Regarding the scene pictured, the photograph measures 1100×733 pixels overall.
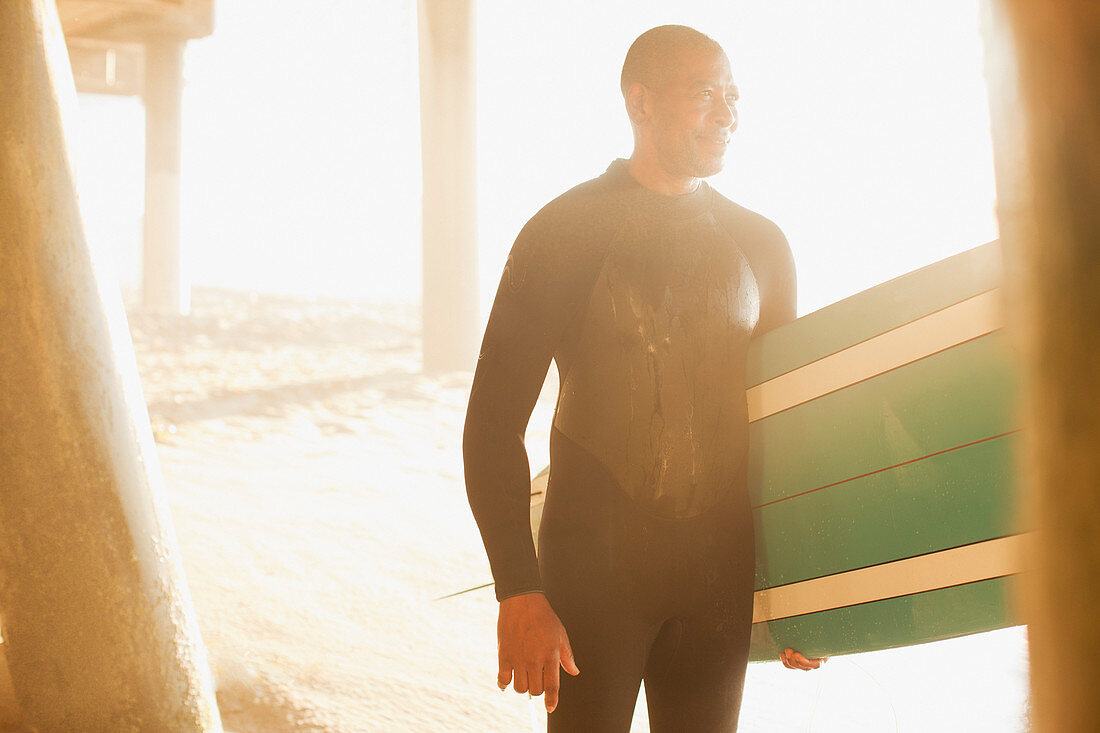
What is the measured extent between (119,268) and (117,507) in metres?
18.5

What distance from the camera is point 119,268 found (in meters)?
18.6

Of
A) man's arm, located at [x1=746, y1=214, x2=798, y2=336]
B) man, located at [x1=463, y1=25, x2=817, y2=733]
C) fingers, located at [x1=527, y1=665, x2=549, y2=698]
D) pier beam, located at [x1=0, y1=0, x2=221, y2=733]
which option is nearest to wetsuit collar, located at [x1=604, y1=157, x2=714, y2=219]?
man, located at [x1=463, y1=25, x2=817, y2=733]

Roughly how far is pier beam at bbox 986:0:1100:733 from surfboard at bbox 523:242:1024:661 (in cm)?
115

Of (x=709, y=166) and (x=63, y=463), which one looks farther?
(x=63, y=463)

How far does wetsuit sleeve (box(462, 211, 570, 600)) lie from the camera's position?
52.7 inches

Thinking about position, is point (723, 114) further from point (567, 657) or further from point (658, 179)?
point (567, 657)

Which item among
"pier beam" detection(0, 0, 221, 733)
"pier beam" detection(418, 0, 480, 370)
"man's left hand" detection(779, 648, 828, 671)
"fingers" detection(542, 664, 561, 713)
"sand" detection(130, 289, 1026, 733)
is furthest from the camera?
"pier beam" detection(418, 0, 480, 370)

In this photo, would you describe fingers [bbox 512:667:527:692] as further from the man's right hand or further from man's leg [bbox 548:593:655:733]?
man's leg [bbox 548:593:655:733]

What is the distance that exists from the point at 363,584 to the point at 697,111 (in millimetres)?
3099

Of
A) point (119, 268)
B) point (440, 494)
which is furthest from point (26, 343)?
point (119, 268)

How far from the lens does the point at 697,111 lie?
145 cm

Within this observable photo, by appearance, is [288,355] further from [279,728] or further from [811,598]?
[811,598]

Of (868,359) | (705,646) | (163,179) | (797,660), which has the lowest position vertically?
(797,660)

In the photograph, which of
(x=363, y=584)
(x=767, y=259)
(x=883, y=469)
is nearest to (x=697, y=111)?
(x=767, y=259)
